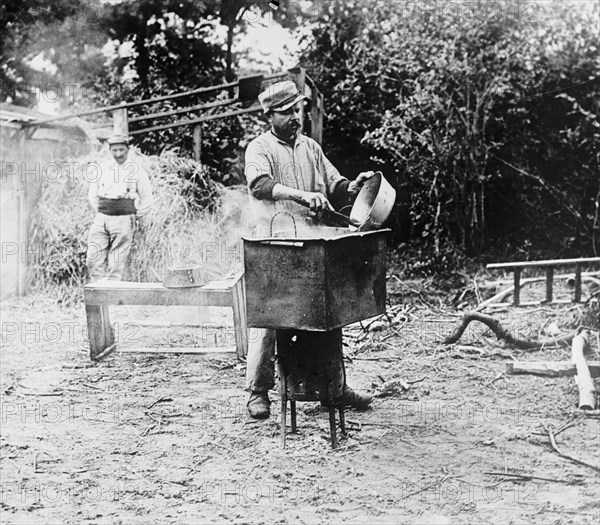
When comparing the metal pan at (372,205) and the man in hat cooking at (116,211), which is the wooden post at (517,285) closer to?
the metal pan at (372,205)

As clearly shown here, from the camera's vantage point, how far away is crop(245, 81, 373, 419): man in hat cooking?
3299 mm

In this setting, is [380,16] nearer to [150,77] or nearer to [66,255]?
[150,77]

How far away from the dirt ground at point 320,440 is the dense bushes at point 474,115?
0.70m

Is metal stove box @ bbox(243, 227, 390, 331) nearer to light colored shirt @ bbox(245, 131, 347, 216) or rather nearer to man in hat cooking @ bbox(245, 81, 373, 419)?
man in hat cooking @ bbox(245, 81, 373, 419)

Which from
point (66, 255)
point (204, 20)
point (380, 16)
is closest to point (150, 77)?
point (204, 20)

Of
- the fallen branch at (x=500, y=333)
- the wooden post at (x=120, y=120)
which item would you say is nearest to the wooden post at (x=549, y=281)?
the fallen branch at (x=500, y=333)

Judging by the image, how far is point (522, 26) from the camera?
437 cm

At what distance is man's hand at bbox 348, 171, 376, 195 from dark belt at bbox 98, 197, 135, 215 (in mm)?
3557

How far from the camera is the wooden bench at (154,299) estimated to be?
4.54 m

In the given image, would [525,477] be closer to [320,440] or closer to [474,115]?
[320,440]

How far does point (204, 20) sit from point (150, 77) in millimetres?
1100

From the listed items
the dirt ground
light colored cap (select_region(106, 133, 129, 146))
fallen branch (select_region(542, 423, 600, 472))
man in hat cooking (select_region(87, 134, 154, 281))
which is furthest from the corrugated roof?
fallen branch (select_region(542, 423, 600, 472))

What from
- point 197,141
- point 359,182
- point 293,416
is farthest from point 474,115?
point 197,141

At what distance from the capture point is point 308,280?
2.75 m
